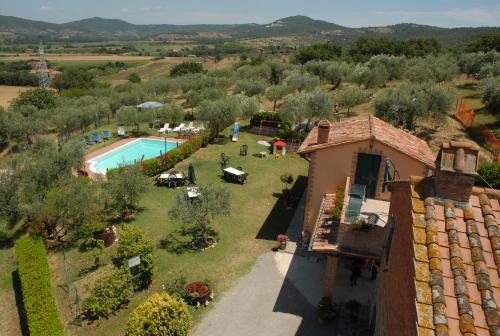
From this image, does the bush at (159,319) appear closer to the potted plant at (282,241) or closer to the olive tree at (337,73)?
the potted plant at (282,241)

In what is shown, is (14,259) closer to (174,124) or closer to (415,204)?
(415,204)

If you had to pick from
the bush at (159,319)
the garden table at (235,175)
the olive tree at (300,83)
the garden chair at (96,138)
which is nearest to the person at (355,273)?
the bush at (159,319)

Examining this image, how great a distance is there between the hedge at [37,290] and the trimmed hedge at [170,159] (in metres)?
10.6

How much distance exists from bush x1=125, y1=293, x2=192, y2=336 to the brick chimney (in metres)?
8.65

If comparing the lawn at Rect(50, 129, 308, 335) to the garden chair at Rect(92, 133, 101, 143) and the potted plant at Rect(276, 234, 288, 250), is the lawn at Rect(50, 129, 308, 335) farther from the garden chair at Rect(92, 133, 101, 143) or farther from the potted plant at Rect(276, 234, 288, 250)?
the garden chair at Rect(92, 133, 101, 143)

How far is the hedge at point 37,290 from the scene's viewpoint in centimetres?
1210

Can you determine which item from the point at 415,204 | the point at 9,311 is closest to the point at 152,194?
the point at 9,311

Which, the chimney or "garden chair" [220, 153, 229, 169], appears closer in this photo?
the chimney

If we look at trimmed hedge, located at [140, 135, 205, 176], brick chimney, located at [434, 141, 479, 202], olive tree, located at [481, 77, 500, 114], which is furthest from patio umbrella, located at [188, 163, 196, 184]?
olive tree, located at [481, 77, 500, 114]

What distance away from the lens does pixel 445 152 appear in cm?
688

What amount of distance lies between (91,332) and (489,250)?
41.3ft

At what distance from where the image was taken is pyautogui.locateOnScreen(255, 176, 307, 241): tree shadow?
765 inches

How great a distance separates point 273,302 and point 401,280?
8080mm

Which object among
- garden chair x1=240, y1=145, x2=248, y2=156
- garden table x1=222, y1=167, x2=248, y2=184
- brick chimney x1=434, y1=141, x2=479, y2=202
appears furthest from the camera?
garden chair x1=240, y1=145, x2=248, y2=156
